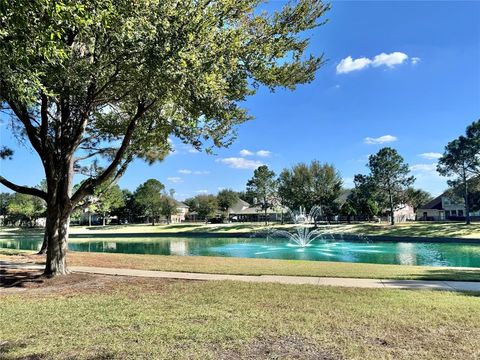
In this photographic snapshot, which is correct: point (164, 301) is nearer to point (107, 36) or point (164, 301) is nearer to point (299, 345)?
point (299, 345)

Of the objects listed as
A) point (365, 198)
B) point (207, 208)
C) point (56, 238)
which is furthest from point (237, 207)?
point (56, 238)

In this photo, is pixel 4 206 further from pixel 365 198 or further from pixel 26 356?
pixel 26 356

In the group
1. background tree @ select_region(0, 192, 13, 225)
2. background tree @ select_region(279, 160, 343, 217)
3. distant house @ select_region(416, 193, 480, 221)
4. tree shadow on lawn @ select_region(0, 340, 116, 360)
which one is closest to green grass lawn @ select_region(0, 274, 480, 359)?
tree shadow on lawn @ select_region(0, 340, 116, 360)

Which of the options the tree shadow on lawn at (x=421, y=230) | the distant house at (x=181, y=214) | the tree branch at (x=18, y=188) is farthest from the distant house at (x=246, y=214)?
the tree branch at (x=18, y=188)

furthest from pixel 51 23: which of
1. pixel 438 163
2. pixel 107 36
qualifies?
pixel 438 163

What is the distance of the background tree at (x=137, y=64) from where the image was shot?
5.86 meters

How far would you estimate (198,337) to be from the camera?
5750mm

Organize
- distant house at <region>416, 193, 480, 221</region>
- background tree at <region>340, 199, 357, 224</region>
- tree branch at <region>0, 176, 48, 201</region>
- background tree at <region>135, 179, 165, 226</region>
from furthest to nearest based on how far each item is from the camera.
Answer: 1. background tree at <region>135, 179, 165, 226</region>
2. distant house at <region>416, 193, 480, 221</region>
3. background tree at <region>340, 199, 357, 224</region>
4. tree branch at <region>0, 176, 48, 201</region>

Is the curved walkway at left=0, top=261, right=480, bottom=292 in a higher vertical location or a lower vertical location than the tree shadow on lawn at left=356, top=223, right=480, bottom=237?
higher

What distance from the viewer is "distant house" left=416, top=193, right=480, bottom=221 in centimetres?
7925

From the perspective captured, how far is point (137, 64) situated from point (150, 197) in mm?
76829

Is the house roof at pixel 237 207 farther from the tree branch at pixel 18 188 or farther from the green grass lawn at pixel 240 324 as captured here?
the green grass lawn at pixel 240 324

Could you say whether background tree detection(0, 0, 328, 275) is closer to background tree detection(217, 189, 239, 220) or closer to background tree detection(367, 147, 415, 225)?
background tree detection(367, 147, 415, 225)

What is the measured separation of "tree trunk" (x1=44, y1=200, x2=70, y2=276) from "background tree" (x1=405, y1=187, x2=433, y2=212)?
60970mm
